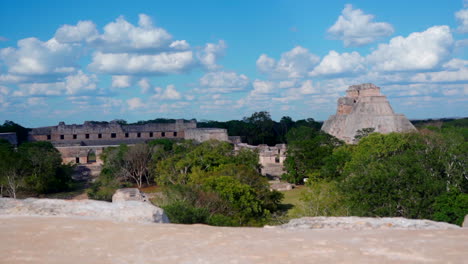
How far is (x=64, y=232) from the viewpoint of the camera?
405 cm

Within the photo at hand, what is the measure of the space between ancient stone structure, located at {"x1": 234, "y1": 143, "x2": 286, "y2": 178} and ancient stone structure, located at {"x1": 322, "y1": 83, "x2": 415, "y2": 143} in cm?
529

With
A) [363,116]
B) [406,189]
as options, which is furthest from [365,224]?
[363,116]

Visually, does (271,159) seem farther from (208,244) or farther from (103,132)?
(208,244)

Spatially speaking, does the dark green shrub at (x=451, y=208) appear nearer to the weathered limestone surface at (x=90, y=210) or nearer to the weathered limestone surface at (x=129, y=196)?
the weathered limestone surface at (x=129, y=196)

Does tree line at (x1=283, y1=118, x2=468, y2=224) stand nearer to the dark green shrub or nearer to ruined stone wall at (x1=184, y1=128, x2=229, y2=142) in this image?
the dark green shrub

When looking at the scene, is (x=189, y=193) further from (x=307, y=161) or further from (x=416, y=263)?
(x=307, y=161)

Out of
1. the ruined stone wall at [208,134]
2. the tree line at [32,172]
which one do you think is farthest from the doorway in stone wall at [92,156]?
the ruined stone wall at [208,134]

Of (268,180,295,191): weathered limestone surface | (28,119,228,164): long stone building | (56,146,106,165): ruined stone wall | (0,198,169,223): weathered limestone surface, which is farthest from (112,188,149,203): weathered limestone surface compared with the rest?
(28,119,228,164): long stone building

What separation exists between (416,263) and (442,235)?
1018 mm

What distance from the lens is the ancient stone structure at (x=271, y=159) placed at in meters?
26.3

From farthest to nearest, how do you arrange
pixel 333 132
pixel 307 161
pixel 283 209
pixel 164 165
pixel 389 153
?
pixel 333 132 → pixel 307 161 → pixel 164 165 → pixel 389 153 → pixel 283 209

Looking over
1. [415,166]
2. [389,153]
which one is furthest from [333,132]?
[415,166]

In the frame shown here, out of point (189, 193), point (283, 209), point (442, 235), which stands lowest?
point (283, 209)

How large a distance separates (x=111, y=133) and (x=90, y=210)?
27539mm
